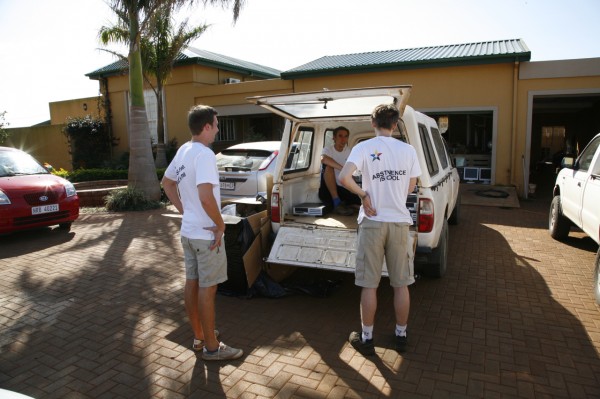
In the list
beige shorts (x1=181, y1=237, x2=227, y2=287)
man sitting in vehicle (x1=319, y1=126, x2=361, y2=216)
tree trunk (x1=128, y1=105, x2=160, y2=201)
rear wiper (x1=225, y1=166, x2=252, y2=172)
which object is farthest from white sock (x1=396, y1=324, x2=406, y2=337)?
tree trunk (x1=128, y1=105, x2=160, y2=201)

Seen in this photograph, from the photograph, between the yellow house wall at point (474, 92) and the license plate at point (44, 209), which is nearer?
the license plate at point (44, 209)

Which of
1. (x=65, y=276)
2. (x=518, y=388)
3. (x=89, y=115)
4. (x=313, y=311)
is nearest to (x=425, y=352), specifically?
(x=518, y=388)

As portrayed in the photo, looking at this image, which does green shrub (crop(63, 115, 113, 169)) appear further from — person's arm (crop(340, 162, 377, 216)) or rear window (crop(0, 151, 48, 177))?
person's arm (crop(340, 162, 377, 216))

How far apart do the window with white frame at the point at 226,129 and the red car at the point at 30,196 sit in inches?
430

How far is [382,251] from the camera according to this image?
349cm

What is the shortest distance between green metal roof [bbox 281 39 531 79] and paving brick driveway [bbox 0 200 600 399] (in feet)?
23.8

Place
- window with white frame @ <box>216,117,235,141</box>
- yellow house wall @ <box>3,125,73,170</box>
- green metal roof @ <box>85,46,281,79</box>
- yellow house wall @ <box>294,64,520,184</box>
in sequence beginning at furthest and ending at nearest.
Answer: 1. yellow house wall @ <box>3,125,73,170</box>
2. window with white frame @ <box>216,117,235,141</box>
3. green metal roof @ <box>85,46,281,79</box>
4. yellow house wall @ <box>294,64,520,184</box>

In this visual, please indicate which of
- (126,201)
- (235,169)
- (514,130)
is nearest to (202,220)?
(235,169)

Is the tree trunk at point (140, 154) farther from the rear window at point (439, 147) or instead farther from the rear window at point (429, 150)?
the rear window at point (429, 150)

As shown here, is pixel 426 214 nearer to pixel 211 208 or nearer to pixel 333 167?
pixel 333 167

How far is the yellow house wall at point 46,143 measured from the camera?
19.6m

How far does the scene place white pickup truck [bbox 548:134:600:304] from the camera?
5059 millimetres

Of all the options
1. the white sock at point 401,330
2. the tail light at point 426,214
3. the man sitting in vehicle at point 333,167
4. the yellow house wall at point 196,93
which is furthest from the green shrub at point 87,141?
the white sock at point 401,330

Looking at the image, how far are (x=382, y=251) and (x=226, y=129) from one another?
1667cm
